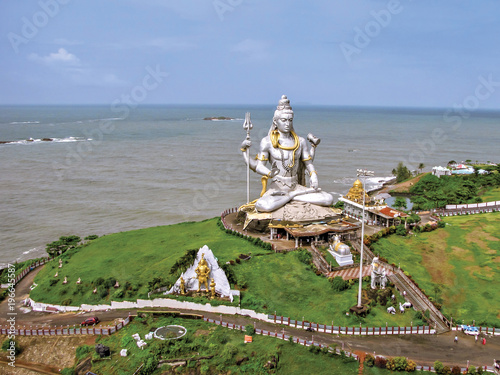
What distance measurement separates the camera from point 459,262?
1035 inches

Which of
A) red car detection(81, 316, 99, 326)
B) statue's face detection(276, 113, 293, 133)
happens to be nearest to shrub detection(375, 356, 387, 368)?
red car detection(81, 316, 99, 326)

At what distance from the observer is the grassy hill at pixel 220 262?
2052 centimetres

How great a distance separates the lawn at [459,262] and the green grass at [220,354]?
7.94 metres

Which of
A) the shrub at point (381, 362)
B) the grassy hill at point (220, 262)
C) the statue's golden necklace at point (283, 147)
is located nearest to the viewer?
the shrub at point (381, 362)

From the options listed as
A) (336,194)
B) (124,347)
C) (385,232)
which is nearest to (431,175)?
(336,194)

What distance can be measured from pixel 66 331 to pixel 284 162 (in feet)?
55.5

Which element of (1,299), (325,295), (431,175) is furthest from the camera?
(431,175)

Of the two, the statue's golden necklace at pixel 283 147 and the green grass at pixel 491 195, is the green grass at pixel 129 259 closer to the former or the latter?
the statue's golden necklace at pixel 283 147

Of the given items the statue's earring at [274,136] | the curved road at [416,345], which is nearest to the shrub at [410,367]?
the curved road at [416,345]

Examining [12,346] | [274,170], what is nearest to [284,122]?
[274,170]

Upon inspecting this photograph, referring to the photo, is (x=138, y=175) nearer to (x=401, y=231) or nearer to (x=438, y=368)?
(x=401, y=231)

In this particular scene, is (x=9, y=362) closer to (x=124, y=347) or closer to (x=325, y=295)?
(x=124, y=347)

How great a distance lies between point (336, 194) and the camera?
48594 millimetres

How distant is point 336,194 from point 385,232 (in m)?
19.0
